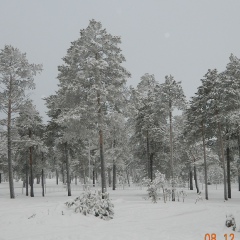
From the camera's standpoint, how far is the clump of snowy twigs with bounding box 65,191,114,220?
528 inches

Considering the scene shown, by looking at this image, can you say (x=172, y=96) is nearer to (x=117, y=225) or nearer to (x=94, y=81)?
(x=94, y=81)

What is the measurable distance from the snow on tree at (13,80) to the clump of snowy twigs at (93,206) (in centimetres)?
1200

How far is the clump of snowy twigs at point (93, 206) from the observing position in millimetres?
13414

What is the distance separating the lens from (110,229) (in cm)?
1086

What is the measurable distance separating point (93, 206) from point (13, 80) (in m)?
15.5

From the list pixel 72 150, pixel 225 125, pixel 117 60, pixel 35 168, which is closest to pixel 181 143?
pixel 225 125

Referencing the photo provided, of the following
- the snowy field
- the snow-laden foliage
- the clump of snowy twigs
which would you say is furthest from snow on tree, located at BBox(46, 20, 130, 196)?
the snowy field

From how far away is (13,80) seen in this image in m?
24.5
